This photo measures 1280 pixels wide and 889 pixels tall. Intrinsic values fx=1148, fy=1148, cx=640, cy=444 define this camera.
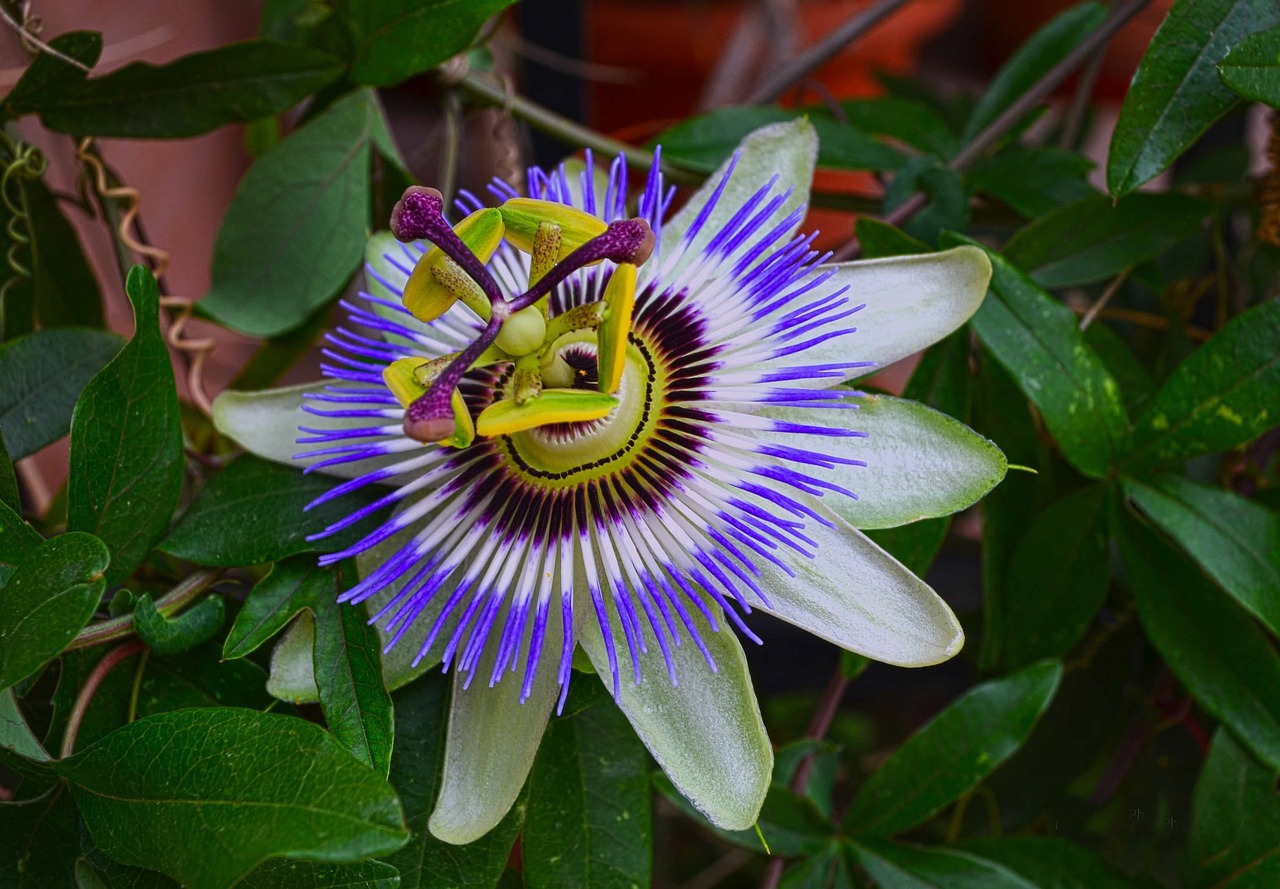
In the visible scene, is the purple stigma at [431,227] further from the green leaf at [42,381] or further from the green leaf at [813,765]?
the green leaf at [813,765]

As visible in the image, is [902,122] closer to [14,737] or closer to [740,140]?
[740,140]

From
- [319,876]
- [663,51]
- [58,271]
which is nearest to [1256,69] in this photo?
[319,876]

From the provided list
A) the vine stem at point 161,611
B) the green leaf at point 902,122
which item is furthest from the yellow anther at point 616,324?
the green leaf at point 902,122

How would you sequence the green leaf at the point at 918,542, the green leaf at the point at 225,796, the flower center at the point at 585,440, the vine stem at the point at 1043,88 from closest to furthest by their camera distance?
the green leaf at the point at 225,796 < the flower center at the point at 585,440 < the green leaf at the point at 918,542 < the vine stem at the point at 1043,88

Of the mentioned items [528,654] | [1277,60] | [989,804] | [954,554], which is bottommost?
[989,804]

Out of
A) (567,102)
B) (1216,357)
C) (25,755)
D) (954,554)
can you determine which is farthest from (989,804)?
(567,102)

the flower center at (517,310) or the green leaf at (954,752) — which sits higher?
the flower center at (517,310)

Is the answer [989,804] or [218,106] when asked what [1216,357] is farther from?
[218,106]
